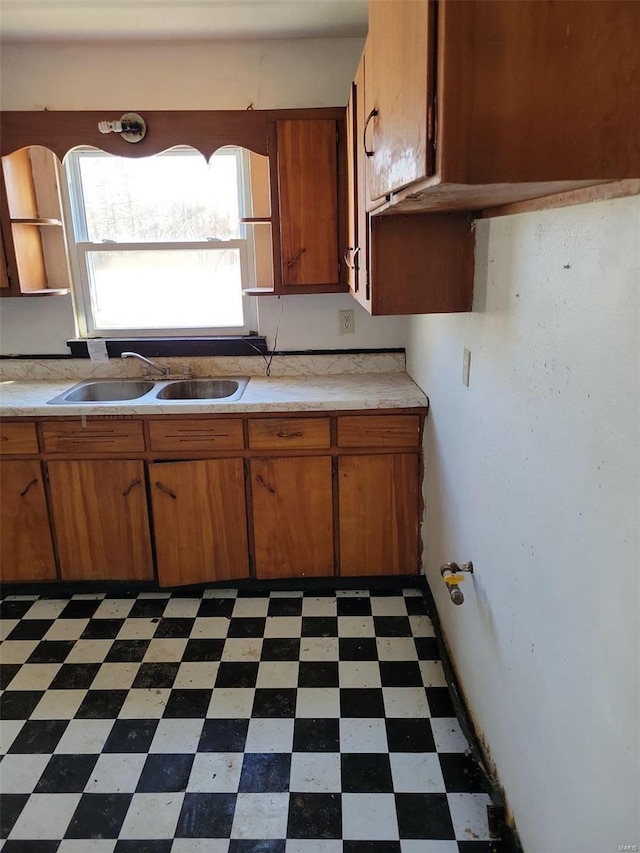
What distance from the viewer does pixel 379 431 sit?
245 cm

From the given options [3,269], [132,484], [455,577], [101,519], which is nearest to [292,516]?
[132,484]

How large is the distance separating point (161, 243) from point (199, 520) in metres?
1.34

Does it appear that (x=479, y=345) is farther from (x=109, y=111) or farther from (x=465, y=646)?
(x=109, y=111)

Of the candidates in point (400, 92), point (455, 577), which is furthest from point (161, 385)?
point (400, 92)

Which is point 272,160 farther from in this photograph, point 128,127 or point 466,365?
point 466,365

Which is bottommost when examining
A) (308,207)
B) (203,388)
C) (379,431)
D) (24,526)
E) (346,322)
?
(24,526)

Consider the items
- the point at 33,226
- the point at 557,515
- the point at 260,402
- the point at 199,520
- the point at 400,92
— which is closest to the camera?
the point at 400,92

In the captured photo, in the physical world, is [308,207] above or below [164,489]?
above

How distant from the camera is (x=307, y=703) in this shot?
1962 millimetres

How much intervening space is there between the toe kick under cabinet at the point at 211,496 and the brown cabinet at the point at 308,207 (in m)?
0.64

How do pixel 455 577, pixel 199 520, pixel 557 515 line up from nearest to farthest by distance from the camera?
pixel 557 515 < pixel 455 577 < pixel 199 520

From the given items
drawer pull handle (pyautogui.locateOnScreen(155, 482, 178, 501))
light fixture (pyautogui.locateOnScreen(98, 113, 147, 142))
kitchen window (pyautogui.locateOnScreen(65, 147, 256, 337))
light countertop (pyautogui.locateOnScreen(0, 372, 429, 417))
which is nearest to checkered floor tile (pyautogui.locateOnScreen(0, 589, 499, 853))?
drawer pull handle (pyautogui.locateOnScreen(155, 482, 178, 501))

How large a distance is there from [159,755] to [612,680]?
4.65 feet

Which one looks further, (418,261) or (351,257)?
(351,257)
